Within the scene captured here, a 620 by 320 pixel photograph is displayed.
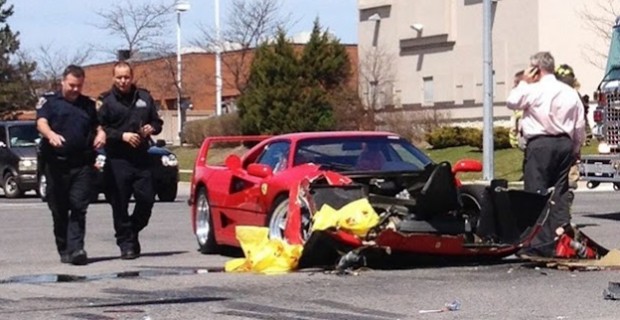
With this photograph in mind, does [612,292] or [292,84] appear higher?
[292,84]

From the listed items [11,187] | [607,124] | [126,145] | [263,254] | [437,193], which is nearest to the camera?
[437,193]

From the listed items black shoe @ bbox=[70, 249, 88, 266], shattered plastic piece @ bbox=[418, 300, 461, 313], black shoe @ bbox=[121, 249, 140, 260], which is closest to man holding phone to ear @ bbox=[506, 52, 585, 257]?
shattered plastic piece @ bbox=[418, 300, 461, 313]

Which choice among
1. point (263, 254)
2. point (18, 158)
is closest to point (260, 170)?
point (263, 254)

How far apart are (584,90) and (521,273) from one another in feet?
108

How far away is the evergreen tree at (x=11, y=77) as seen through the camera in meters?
68.9

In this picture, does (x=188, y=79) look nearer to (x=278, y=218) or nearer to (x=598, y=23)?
(x=598, y=23)

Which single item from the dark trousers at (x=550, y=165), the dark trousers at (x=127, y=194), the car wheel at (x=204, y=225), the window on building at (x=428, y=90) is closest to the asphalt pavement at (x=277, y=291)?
the car wheel at (x=204, y=225)

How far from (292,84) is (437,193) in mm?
35946

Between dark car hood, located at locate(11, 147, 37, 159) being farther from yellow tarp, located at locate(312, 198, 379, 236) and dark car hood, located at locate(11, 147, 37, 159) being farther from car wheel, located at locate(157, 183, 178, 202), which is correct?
yellow tarp, located at locate(312, 198, 379, 236)

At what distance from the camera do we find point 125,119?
45.0ft

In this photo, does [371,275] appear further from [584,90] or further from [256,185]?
[584,90]

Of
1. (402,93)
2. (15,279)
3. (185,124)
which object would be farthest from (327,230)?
(185,124)

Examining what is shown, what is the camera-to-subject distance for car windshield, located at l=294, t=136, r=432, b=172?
13.3 m

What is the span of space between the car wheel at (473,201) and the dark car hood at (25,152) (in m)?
18.4
